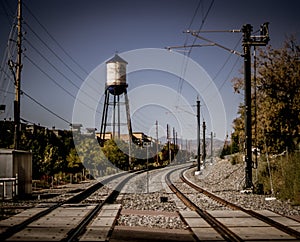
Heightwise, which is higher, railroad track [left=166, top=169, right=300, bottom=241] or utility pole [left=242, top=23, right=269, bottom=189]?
utility pole [left=242, top=23, right=269, bottom=189]

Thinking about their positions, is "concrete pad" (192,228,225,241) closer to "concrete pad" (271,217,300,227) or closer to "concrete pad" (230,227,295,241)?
"concrete pad" (230,227,295,241)

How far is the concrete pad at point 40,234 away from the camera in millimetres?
8135

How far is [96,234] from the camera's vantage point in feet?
28.5

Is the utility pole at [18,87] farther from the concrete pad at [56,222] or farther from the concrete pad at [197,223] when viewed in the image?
the concrete pad at [197,223]

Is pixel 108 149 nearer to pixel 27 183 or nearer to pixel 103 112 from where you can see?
pixel 103 112

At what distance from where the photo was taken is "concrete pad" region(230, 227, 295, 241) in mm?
8305

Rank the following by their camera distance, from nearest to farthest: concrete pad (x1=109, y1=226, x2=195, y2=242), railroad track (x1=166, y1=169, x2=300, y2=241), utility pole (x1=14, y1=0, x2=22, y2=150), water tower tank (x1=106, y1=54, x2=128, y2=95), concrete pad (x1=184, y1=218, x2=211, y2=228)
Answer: concrete pad (x1=109, y1=226, x2=195, y2=242), railroad track (x1=166, y1=169, x2=300, y2=241), concrete pad (x1=184, y1=218, x2=211, y2=228), utility pole (x1=14, y1=0, x2=22, y2=150), water tower tank (x1=106, y1=54, x2=128, y2=95)

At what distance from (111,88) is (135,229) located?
4364cm

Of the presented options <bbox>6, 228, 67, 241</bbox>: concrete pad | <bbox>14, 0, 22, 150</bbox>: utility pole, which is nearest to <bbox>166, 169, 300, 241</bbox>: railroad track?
<bbox>6, 228, 67, 241</bbox>: concrete pad

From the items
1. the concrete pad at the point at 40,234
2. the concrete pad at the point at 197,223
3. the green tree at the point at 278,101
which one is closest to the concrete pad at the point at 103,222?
the concrete pad at the point at 40,234

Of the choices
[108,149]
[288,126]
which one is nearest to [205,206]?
[288,126]

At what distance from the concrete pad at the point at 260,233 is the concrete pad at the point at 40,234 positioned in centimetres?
353

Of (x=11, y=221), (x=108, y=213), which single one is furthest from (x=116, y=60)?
(x=11, y=221)

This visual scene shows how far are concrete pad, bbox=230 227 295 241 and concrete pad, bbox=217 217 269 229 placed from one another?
0.46m
